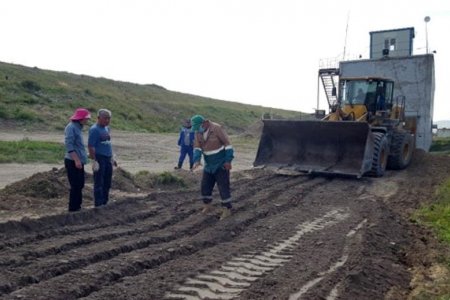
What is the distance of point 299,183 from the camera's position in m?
13.5

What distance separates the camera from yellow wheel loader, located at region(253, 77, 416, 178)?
1430cm

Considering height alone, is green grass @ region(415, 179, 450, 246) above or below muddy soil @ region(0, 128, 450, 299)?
above

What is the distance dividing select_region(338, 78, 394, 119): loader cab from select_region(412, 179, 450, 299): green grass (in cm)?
389

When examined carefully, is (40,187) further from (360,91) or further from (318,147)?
(360,91)

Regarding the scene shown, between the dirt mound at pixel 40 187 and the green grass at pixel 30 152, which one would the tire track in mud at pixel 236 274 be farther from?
the green grass at pixel 30 152

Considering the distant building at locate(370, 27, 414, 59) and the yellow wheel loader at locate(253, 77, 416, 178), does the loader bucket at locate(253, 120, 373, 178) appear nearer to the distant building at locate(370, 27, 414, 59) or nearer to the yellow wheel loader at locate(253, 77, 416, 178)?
the yellow wheel loader at locate(253, 77, 416, 178)

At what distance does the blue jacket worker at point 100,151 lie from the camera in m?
8.84

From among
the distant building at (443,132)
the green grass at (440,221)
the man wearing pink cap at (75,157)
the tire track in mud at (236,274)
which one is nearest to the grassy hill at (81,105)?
the green grass at (440,221)

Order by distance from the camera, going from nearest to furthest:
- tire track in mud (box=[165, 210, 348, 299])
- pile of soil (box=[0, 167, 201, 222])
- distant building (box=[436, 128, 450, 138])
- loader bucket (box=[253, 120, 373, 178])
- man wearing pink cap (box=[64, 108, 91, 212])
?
tire track in mud (box=[165, 210, 348, 299]), man wearing pink cap (box=[64, 108, 91, 212]), pile of soil (box=[0, 167, 201, 222]), loader bucket (box=[253, 120, 373, 178]), distant building (box=[436, 128, 450, 138])

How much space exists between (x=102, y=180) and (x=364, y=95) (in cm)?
944

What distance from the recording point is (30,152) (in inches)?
697

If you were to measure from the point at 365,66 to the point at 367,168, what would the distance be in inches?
260

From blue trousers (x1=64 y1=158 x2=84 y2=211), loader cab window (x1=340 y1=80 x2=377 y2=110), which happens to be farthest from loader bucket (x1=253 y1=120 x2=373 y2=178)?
blue trousers (x1=64 y1=158 x2=84 y2=211)

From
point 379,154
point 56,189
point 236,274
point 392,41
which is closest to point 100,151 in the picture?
point 56,189
